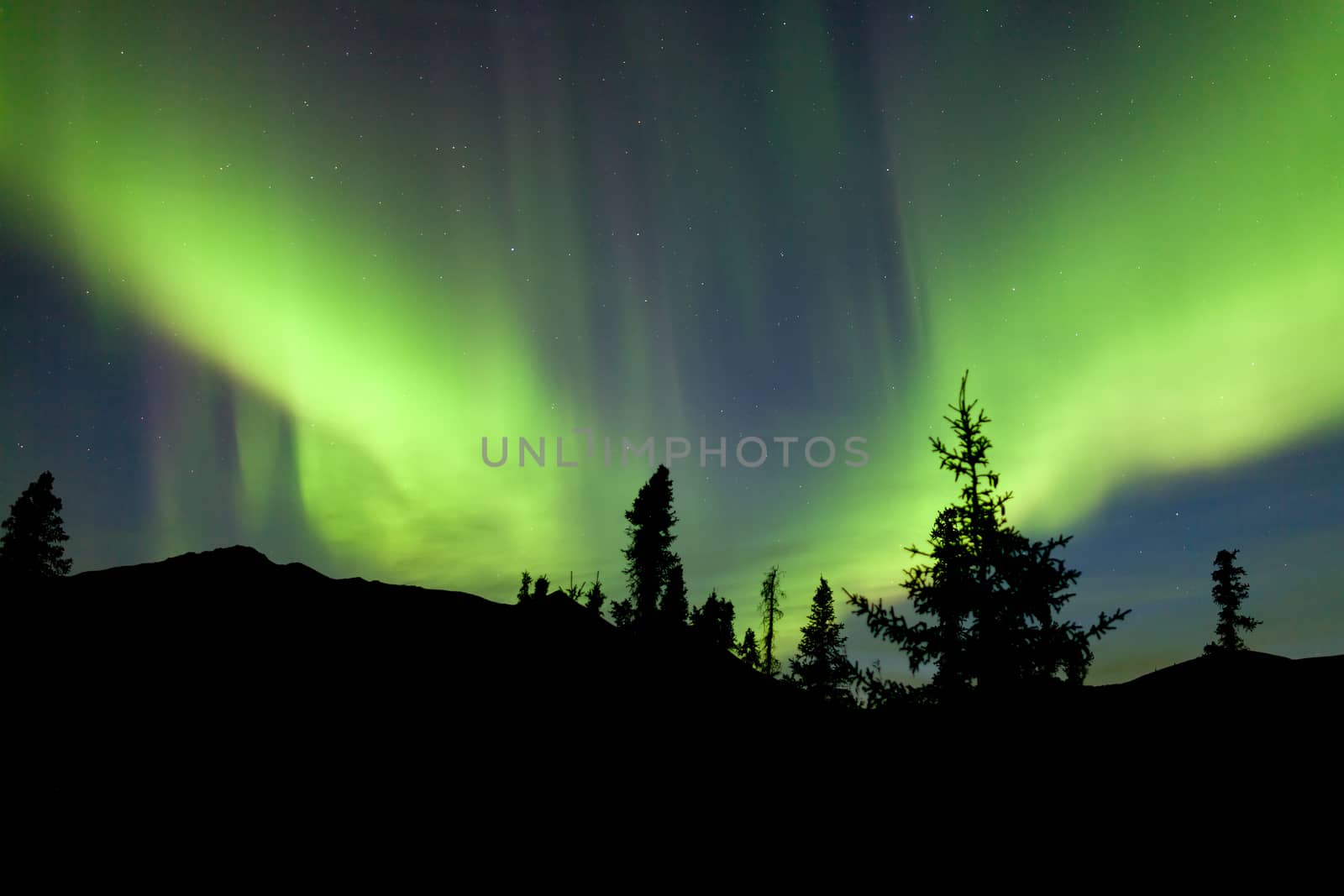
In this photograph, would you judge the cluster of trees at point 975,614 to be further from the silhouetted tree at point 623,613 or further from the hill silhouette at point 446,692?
the silhouetted tree at point 623,613

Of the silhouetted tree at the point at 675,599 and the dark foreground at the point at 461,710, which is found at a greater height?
the silhouetted tree at the point at 675,599

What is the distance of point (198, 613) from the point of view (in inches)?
937

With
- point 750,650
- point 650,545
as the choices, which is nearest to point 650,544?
point 650,545

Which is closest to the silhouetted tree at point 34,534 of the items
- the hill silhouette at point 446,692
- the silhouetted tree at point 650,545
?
the hill silhouette at point 446,692

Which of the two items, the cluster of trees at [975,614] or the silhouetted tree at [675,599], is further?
the silhouetted tree at [675,599]

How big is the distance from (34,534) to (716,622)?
5172 cm

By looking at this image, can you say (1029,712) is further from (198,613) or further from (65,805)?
(198,613)

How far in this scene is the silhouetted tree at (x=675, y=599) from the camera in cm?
4684

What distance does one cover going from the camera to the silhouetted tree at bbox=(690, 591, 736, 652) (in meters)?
53.3

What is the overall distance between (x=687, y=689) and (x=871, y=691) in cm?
1379

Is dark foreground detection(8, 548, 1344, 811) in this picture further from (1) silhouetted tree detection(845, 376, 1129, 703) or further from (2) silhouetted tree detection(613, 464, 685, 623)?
(2) silhouetted tree detection(613, 464, 685, 623)

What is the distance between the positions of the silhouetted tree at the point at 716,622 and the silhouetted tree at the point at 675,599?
7.10ft

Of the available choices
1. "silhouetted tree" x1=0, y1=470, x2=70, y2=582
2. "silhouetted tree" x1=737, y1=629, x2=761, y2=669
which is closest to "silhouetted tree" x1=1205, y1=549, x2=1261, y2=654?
"silhouetted tree" x1=737, y1=629, x2=761, y2=669

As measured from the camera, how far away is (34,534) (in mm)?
42250
